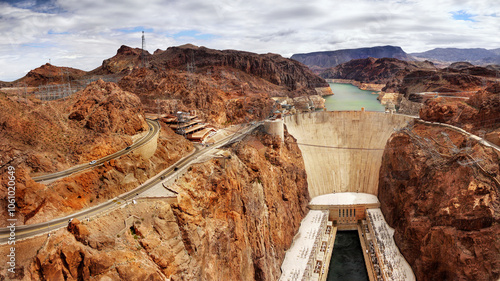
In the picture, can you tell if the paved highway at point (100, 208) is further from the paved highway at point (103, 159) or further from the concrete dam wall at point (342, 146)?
the concrete dam wall at point (342, 146)

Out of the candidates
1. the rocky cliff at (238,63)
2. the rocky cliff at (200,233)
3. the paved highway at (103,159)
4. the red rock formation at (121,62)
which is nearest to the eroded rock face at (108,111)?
the paved highway at (103,159)

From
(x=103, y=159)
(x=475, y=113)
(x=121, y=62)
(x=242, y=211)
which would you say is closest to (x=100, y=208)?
(x=103, y=159)

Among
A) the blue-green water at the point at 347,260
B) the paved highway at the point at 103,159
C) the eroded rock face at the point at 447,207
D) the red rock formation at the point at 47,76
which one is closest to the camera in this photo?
the paved highway at the point at 103,159

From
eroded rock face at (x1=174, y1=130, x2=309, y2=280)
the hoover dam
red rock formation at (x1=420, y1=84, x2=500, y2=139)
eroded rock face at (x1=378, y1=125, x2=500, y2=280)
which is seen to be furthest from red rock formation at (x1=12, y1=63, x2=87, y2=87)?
red rock formation at (x1=420, y1=84, x2=500, y2=139)

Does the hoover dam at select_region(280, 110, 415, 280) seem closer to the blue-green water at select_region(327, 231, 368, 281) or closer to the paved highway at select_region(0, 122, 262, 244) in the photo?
the blue-green water at select_region(327, 231, 368, 281)

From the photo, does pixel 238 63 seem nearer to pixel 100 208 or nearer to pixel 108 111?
pixel 108 111

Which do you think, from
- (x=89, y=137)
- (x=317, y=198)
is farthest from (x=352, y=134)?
(x=89, y=137)
